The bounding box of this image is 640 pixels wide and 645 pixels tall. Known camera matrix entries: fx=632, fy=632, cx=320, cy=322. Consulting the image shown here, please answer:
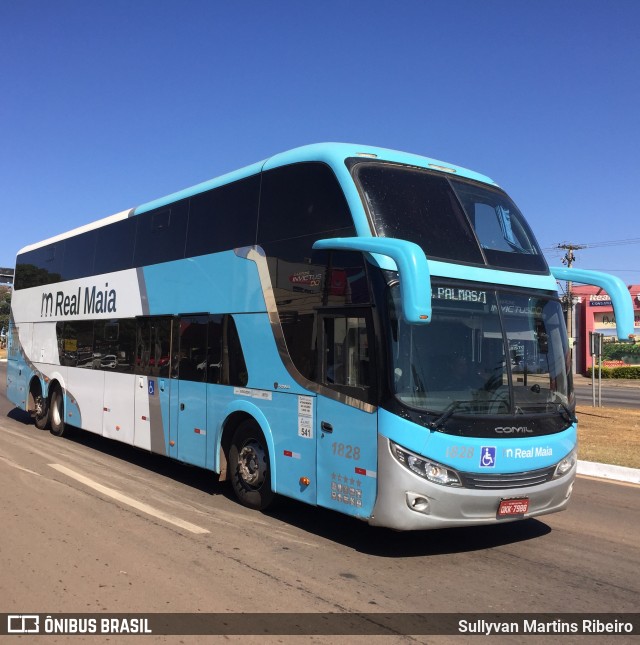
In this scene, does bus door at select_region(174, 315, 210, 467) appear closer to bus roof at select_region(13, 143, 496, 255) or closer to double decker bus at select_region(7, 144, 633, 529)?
double decker bus at select_region(7, 144, 633, 529)

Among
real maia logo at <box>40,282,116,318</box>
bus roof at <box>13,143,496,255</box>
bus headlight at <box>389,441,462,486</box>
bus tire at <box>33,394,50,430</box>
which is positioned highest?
bus roof at <box>13,143,496,255</box>

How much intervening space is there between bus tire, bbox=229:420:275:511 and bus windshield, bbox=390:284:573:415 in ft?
7.98

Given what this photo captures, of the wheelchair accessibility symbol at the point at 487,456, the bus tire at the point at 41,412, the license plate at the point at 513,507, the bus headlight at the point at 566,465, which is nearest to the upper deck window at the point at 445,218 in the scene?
the wheelchair accessibility symbol at the point at 487,456

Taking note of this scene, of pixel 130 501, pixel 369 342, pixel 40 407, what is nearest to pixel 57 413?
pixel 40 407

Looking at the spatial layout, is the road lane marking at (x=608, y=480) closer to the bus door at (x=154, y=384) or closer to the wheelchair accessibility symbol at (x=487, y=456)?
the wheelchair accessibility symbol at (x=487, y=456)

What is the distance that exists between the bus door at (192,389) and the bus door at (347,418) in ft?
8.06

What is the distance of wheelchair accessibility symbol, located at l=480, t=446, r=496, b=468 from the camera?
18.2 feet

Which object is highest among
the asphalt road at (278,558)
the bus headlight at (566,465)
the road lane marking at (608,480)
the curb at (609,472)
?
the bus headlight at (566,465)

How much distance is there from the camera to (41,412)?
45.6 ft

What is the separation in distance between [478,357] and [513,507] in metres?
1.39

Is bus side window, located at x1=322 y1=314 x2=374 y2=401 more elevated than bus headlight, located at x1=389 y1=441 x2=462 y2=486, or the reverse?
bus side window, located at x1=322 y1=314 x2=374 y2=401

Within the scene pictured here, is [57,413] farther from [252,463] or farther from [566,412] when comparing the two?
[566,412]

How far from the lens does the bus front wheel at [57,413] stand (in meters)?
13.0

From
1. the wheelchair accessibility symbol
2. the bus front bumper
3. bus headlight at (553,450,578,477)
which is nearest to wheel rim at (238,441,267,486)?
the bus front bumper
